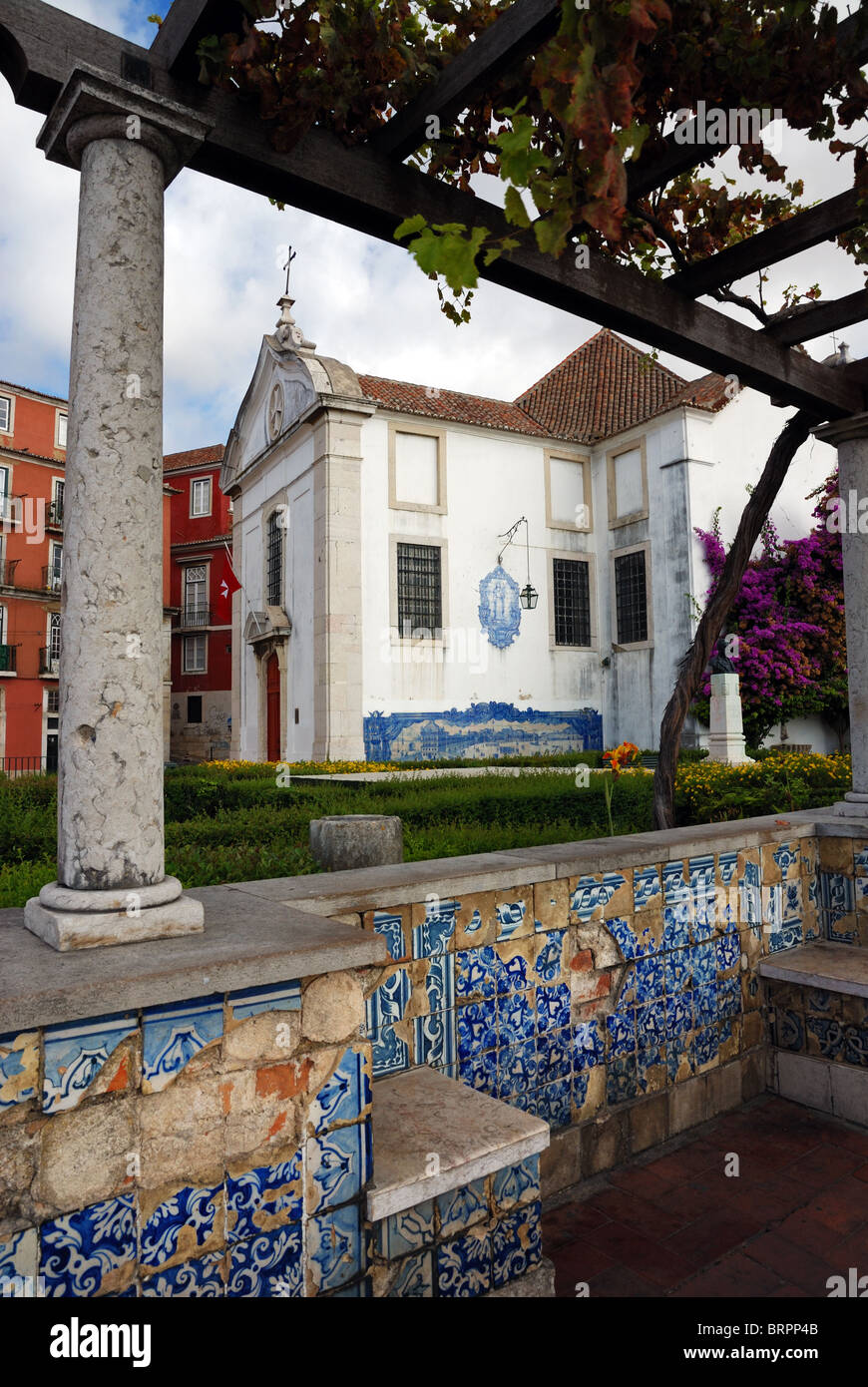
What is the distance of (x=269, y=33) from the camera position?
254 centimetres

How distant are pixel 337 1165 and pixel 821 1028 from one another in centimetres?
299

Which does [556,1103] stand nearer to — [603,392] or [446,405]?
[446,405]

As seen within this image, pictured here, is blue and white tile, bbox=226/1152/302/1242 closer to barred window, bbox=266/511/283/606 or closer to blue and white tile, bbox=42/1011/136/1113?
blue and white tile, bbox=42/1011/136/1113

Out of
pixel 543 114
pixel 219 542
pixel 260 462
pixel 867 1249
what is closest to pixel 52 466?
pixel 219 542

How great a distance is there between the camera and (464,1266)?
2430 mm

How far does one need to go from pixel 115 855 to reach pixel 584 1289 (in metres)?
2.04

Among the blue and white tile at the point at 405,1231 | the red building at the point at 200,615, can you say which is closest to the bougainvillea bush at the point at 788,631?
the blue and white tile at the point at 405,1231

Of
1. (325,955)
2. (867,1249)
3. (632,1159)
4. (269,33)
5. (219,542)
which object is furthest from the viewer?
(219,542)

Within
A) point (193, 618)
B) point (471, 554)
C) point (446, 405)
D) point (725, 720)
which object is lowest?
point (725, 720)

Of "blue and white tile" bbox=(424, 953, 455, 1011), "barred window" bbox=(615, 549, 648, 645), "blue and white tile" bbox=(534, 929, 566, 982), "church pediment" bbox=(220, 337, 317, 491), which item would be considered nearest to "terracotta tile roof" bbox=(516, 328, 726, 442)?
"barred window" bbox=(615, 549, 648, 645)

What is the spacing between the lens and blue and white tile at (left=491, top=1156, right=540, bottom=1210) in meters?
2.52

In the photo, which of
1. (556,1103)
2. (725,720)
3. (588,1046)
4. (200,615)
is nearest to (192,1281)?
(556,1103)

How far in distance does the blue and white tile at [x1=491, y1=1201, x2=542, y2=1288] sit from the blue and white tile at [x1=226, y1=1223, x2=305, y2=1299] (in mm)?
673
